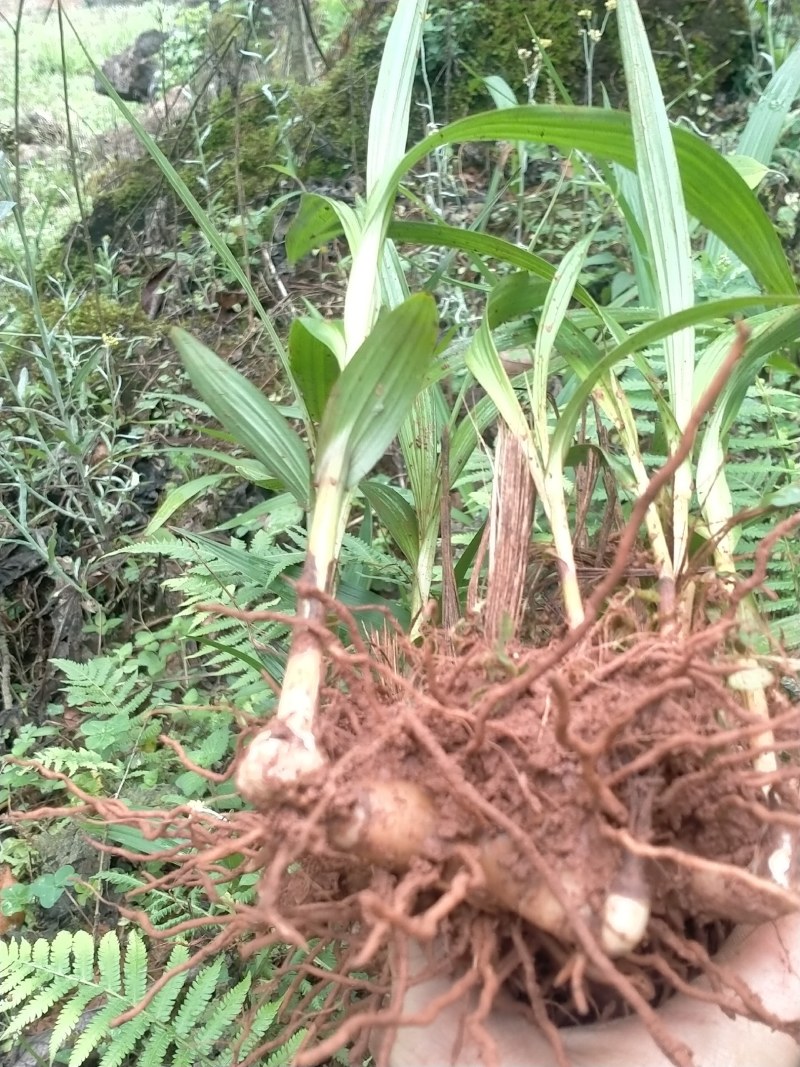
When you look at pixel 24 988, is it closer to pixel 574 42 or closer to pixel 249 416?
pixel 249 416

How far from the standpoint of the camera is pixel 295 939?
40 cm

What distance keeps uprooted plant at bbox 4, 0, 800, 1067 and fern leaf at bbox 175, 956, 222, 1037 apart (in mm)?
123

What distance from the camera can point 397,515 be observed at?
749mm

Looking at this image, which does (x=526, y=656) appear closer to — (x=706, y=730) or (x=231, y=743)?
(x=706, y=730)

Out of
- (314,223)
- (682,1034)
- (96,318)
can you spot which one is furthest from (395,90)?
(96,318)

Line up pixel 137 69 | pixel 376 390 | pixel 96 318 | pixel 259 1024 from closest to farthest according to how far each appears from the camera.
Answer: pixel 376 390 < pixel 259 1024 < pixel 96 318 < pixel 137 69

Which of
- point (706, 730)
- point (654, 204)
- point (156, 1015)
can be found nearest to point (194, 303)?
point (654, 204)

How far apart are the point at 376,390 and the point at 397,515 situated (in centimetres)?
21

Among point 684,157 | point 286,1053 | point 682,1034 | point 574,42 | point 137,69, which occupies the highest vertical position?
point 137,69

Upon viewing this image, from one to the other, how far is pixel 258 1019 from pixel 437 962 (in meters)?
0.30

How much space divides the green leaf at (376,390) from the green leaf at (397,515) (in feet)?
0.53

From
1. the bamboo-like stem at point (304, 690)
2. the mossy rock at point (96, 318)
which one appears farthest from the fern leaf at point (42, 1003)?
the mossy rock at point (96, 318)

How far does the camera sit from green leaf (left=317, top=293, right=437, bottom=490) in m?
0.53

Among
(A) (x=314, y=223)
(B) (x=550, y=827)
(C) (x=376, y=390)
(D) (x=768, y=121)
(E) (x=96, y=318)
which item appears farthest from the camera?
(E) (x=96, y=318)
